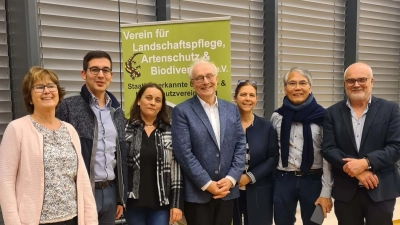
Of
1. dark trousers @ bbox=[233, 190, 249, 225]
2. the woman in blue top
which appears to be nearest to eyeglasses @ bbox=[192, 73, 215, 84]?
the woman in blue top

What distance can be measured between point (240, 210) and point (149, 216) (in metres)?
0.70

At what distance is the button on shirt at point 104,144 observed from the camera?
2043 mm

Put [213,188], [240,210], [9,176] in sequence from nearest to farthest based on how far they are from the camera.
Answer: [9,176] → [213,188] → [240,210]

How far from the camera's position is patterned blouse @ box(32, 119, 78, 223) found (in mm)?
1667

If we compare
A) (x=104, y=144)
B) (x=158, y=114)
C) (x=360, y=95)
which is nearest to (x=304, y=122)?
(x=360, y=95)

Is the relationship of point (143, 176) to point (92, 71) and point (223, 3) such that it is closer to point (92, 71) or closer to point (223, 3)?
point (92, 71)

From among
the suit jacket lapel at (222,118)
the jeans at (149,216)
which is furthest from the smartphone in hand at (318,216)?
the jeans at (149,216)

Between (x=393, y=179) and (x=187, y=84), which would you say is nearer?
(x=393, y=179)

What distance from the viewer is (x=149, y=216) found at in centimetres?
228

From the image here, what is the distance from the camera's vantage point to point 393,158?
2.25 m

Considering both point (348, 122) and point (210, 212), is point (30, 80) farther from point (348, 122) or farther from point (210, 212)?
point (348, 122)

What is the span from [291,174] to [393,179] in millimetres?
632

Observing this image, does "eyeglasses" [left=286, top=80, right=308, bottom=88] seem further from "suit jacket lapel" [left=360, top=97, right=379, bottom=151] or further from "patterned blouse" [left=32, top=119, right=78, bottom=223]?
"patterned blouse" [left=32, top=119, right=78, bottom=223]

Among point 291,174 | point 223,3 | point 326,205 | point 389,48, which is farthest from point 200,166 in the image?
point 389,48
